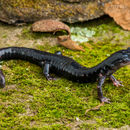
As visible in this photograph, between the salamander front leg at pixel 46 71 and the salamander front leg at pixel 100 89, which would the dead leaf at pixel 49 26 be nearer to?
the salamander front leg at pixel 46 71

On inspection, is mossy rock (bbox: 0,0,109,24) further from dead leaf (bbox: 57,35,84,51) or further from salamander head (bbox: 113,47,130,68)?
salamander head (bbox: 113,47,130,68)

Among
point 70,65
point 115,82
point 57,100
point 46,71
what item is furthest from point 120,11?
point 57,100

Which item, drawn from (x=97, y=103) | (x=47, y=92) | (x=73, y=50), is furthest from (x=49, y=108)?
(x=73, y=50)

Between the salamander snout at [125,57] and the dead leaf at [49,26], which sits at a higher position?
the dead leaf at [49,26]

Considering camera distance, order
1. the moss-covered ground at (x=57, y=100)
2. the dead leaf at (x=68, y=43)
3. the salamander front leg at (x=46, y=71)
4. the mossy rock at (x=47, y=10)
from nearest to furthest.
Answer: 1. the moss-covered ground at (x=57, y=100)
2. the salamander front leg at (x=46, y=71)
3. the dead leaf at (x=68, y=43)
4. the mossy rock at (x=47, y=10)

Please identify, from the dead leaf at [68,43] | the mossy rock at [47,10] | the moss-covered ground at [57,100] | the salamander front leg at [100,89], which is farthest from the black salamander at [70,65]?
the mossy rock at [47,10]

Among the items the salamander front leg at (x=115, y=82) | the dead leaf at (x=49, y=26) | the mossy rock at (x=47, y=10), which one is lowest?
the salamander front leg at (x=115, y=82)

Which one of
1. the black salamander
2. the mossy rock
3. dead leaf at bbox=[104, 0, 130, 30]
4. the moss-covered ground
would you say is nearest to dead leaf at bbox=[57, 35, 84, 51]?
the moss-covered ground
